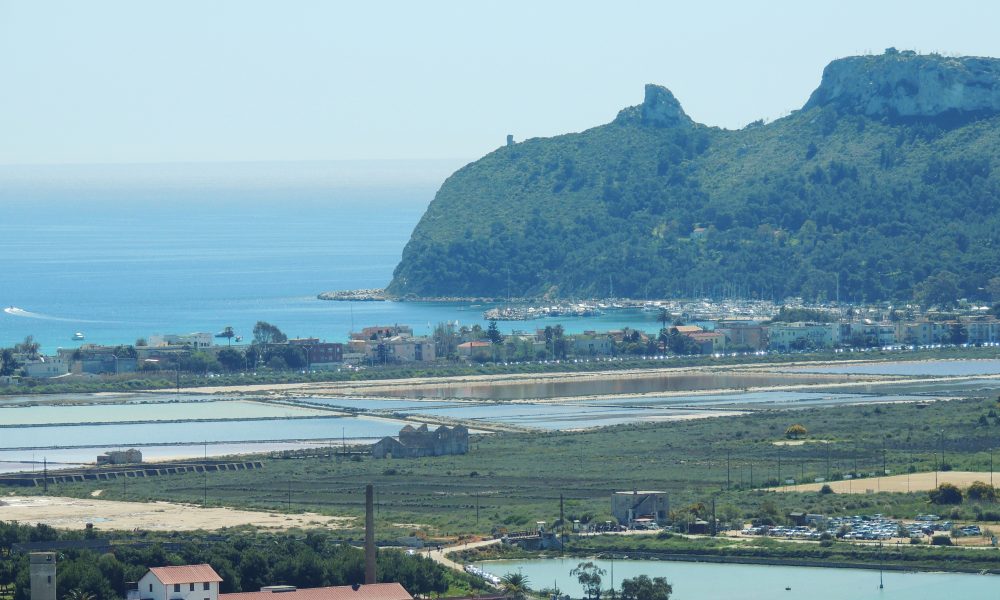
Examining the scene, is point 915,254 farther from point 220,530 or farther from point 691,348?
point 220,530

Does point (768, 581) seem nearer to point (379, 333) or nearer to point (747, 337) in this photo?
point (379, 333)

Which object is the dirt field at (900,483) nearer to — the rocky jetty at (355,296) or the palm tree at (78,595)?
the palm tree at (78,595)

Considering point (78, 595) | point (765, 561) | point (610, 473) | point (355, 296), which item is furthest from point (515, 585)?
point (355, 296)

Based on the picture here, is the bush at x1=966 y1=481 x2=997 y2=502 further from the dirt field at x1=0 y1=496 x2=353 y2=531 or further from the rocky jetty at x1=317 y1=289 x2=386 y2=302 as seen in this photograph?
the rocky jetty at x1=317 y1=289 x2=386 y2=302

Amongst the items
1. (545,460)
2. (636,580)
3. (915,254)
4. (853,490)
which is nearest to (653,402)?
(545,460)

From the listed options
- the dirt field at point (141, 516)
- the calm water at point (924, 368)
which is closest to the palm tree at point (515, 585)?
the dirt field at point (141, 516)

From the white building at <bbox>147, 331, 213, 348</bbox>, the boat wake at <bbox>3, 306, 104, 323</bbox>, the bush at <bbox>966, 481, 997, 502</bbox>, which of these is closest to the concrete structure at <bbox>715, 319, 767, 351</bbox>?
the white building at <bbox>147, 331, 213, 348</bbox>
